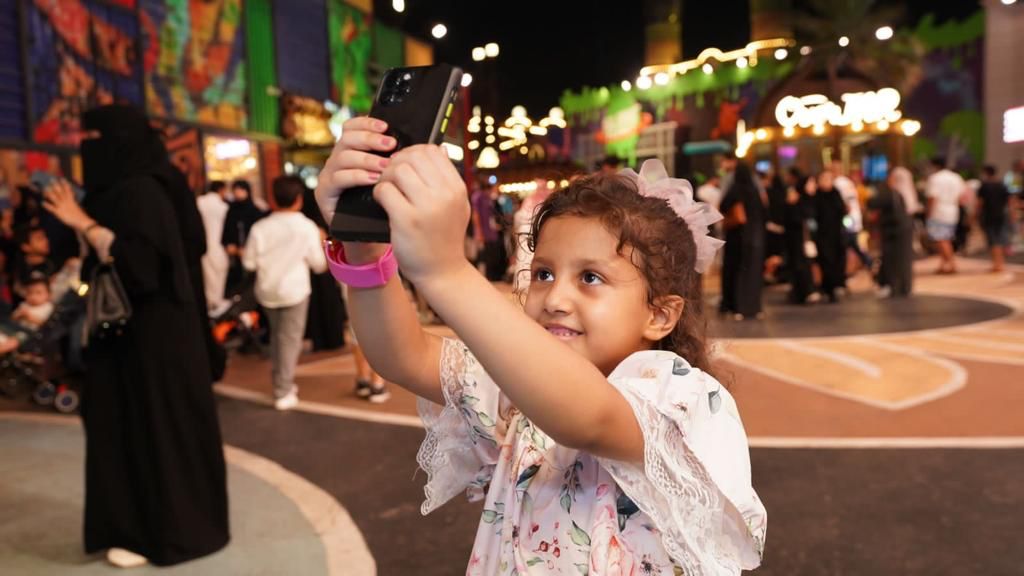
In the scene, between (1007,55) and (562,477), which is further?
(1007,55)

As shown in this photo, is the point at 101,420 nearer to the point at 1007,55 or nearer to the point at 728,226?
the point at 728,226

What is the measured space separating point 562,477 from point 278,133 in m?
15.8

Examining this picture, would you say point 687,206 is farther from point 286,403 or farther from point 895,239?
point 895,239

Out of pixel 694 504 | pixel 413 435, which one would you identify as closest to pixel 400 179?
pixel 694 504

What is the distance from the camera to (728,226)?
31.2 ft

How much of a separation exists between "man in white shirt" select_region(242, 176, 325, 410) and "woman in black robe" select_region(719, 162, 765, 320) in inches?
201

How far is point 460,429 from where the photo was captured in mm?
1495

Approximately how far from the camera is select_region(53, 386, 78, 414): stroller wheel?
623 centimetres

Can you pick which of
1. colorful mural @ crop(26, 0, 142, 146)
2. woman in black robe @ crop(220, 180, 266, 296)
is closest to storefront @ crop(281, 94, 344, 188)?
colorful mural @ crop(26, 0, 142, 146)

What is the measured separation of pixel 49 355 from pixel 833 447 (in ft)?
18.7

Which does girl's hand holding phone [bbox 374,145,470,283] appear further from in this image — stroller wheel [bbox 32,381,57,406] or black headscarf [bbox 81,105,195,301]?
stroller wheel [bbox 32,381,57,406]

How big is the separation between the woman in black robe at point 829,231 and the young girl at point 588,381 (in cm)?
1005

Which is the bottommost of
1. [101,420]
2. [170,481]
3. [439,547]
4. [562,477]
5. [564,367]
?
[439,547]

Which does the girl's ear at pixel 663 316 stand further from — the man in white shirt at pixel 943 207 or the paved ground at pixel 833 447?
the man in white shirt at pixel 943 207
